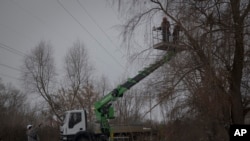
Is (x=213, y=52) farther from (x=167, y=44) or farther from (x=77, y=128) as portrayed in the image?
(x=77, y=128)

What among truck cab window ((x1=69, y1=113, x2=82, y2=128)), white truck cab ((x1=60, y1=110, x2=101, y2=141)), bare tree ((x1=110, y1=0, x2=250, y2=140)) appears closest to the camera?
bare tree ((x1=110, y1=0, x2=250, y2=140))

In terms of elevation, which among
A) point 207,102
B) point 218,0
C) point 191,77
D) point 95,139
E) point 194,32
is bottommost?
point 95,139

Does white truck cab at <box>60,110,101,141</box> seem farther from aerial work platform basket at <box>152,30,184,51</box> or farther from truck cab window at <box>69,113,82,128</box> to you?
aerial work platform basket at <box>152,30,184,51</box>

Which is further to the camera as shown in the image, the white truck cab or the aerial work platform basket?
the white truck cab

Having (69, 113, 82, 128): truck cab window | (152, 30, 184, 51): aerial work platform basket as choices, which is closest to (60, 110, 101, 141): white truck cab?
(69, 113, 82, 128): truck cab window

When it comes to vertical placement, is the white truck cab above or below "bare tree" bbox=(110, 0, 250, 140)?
below

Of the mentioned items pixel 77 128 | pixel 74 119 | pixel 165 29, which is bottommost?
pixel 77 128

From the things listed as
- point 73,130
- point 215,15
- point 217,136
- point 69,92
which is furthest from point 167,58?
point 69,92

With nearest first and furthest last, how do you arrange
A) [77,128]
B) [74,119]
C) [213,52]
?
[213,52]
[77,128]
[74,119]

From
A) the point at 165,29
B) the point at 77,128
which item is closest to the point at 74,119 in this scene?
the point at 77,128

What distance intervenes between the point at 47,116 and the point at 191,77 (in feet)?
123

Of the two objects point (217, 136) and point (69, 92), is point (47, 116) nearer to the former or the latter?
point (69, 92)

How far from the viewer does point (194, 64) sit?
432 inches

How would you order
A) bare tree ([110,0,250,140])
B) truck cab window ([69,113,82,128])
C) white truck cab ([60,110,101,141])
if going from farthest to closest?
truck cab window ([69,113,82,128])
white truck cab ([60,110,101,141])
bare tree ([110,0,250,140])
